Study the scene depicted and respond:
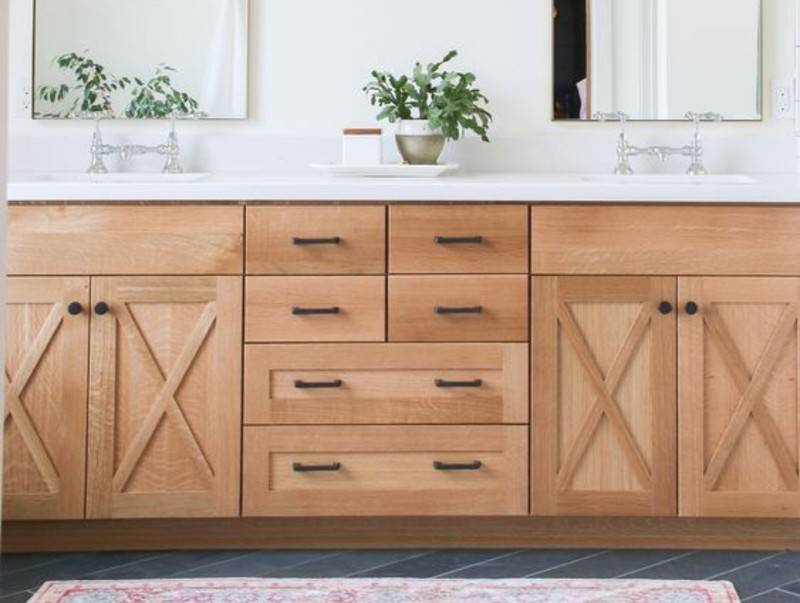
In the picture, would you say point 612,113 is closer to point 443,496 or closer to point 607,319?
point 607,319

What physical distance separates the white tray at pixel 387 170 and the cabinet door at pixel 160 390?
522mm

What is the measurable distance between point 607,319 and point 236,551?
998 mm

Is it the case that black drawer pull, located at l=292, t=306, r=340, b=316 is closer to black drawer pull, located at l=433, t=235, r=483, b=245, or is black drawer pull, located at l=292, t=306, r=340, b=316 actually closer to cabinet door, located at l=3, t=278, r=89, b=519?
black drawer pull, located at l=433, t=235, r=483, b=245

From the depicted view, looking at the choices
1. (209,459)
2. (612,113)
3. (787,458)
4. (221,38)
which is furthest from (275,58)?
(787,458)

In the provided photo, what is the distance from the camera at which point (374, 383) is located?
2.53 metres

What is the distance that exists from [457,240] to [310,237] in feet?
1.07

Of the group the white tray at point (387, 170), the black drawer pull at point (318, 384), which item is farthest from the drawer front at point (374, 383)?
the white tray at point (387, 170)

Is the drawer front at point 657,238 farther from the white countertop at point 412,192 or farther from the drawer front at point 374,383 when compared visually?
the drawer front at point 374,383

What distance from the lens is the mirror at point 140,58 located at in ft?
10.2

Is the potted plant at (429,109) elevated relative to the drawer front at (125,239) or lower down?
elevated

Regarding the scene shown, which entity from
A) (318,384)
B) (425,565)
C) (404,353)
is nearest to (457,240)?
(404,353)

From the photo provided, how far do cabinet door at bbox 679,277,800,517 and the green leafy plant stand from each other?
78 cm

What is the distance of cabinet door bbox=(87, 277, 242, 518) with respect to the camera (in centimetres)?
251

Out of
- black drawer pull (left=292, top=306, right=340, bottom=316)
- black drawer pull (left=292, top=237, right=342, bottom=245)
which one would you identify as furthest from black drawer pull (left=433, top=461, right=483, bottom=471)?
black drawer pull (left=292, top=237, right=342, bottom=245)
